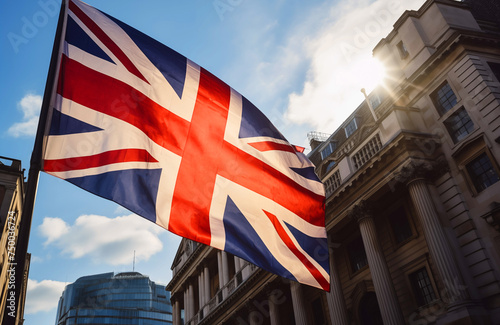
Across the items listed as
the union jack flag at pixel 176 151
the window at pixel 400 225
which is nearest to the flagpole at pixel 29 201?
the union jack flag at pixel 176 151

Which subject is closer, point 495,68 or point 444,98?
point 495,68

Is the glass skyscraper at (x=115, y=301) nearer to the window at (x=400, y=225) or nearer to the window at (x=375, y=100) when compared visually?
the window at (x=375, y=100)

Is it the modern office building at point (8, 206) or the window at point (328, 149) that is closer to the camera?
the modern office building at point (8, 206)

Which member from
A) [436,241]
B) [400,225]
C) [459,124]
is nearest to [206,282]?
[400,225]

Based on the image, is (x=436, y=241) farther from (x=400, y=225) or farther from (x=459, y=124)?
(x=459, y=124)

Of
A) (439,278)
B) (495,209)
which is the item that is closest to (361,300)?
(439,278)

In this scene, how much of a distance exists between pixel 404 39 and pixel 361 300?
1484cm

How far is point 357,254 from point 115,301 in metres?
114

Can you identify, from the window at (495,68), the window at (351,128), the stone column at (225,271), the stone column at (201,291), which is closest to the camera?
the window at (495,68)

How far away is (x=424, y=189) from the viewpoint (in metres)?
17.7

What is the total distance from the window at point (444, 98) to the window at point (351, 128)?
298 inches

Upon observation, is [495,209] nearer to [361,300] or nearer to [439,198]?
[439,198]

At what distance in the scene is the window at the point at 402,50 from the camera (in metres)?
23.8

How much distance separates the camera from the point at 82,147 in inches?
232
